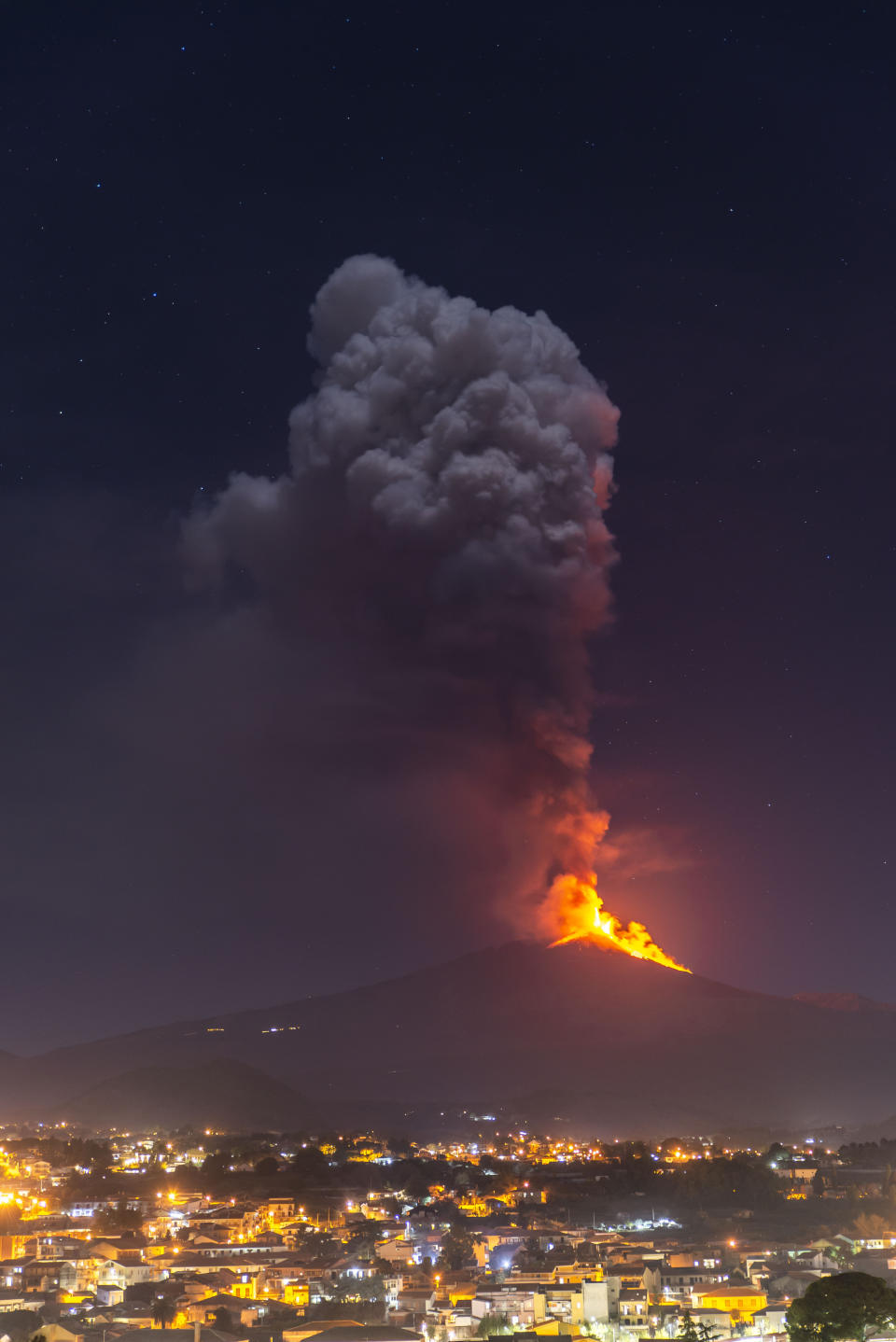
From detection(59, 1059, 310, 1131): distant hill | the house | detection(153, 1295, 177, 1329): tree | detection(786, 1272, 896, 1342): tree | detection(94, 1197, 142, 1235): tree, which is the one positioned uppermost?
detection(59, 1059, 310, 1131): distant hill

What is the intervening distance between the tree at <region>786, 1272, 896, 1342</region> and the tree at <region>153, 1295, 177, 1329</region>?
34.8ft

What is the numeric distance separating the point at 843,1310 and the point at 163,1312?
1222cm

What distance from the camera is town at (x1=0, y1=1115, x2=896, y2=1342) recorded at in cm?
2608

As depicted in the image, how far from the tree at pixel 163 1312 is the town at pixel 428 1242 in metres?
0.07

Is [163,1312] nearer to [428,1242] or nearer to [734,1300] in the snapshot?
[734,1300]

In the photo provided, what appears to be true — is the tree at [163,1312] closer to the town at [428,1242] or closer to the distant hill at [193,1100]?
the town at [428,1242]

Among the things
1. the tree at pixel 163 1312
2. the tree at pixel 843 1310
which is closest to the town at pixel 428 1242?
the tree at pixel 163 1312

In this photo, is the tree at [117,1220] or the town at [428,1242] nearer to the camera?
the town at [428,1242]

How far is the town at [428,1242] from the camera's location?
26.1 meters

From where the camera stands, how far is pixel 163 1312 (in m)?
26.2

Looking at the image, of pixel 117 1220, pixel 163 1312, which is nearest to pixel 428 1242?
pixel 117 1220

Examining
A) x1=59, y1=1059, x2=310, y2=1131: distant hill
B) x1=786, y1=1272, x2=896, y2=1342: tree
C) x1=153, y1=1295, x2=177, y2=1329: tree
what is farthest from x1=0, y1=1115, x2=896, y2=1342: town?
x1=59, y1=1059, x2=310, y2=1131: distant hill

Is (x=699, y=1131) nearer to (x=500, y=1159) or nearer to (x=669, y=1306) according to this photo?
(x=500, y=1159)

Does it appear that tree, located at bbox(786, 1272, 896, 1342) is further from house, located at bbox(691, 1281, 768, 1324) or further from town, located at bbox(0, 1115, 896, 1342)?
house, located at bbox(691, 1281, 768, 1324)
